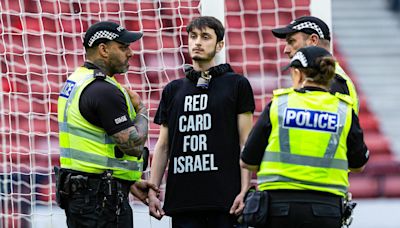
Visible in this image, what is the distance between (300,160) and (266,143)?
19 centimetres

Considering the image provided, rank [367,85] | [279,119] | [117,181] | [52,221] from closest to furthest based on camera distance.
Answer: [279,119] < [117,181] < [52,221] < [367,85]

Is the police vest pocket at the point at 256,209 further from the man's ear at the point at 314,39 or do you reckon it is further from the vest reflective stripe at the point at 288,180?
the man's ear at the point at 314,39

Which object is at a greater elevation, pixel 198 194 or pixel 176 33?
pixel 176 33

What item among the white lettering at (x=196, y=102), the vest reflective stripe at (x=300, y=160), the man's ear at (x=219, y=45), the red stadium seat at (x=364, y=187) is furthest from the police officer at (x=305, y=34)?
the red stadium seat at (x=364, y=187)

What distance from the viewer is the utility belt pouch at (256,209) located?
528cm

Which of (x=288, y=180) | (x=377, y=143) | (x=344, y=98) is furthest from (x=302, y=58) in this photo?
(x=377, y=143)

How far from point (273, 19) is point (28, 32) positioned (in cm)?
170

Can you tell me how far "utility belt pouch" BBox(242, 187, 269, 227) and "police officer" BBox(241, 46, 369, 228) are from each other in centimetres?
3

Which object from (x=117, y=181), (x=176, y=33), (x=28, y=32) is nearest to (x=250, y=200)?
(x=117, y=181)

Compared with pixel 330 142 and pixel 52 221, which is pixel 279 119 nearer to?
pixel 330 142

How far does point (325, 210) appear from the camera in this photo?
17.3 ft

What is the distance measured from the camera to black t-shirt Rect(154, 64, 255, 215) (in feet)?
19.8

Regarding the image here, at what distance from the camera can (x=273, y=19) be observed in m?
7.75

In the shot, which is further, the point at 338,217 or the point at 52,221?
the point at 52,221
